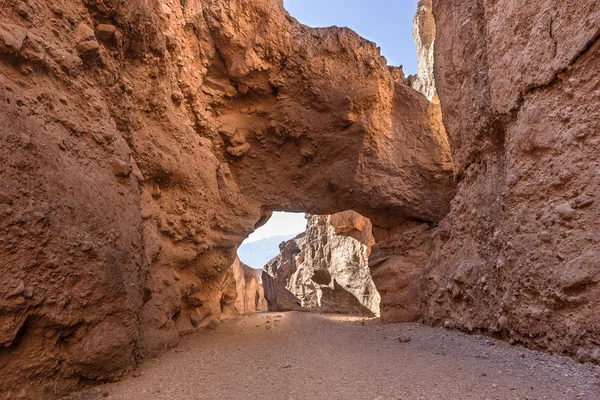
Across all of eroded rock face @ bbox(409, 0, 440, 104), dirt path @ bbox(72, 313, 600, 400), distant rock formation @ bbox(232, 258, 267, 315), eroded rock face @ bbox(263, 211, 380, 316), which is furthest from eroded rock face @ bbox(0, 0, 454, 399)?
distant rock formation @ bbox(232, 258, 267, 315)

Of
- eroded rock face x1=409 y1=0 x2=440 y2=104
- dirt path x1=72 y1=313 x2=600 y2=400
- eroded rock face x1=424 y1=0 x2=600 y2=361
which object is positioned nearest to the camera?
dirt path x1=72 y1=313 x2=600 y2=400

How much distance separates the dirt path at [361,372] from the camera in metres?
1.87

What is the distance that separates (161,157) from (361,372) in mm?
3105

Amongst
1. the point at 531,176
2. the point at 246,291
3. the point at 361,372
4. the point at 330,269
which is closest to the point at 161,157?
the point at 361,372

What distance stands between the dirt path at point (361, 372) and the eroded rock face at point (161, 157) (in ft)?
1.32

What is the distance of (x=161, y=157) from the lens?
13.1ft

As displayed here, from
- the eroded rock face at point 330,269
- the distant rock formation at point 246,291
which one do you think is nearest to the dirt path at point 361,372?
the eroded rock face at point 330,269

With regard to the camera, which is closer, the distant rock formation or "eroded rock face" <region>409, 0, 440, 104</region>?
"eroded rock face" <region>409, 0, 440, 104</region>

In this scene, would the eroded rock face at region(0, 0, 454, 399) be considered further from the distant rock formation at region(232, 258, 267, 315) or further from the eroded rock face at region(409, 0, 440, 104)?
the distant rock formation at region(232, 258, 267, 315)

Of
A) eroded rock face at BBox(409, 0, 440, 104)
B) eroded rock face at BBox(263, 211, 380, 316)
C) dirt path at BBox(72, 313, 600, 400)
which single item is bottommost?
dirt path at BBox(72, 313, 600, 400)

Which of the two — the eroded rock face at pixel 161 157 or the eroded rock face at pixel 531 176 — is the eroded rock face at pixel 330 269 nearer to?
the eroded rock face at pixel 161 157

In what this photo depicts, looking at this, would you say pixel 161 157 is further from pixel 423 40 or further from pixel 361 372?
pixel 423 40

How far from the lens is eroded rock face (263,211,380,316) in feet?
41.9

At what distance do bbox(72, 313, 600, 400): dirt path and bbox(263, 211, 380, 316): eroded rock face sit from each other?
7.63 m
